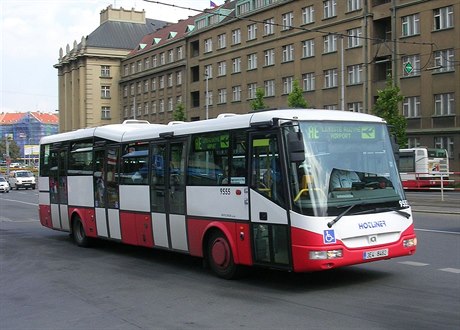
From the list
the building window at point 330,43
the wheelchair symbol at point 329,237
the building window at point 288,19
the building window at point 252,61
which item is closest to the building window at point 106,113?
the building window at point 252,61

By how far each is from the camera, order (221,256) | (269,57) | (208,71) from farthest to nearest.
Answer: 1. (208,71)
2. (269,57)
3. (221,256)

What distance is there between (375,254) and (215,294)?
7.56 ft

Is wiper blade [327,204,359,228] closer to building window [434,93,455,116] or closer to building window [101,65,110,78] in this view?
building window [434,93,455,116]

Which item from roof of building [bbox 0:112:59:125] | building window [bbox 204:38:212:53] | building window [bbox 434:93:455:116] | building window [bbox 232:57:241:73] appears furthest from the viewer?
roof of building [bbox 0:112:59:125]

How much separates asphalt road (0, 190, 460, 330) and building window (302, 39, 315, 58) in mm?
45264

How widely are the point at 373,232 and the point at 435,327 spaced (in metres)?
2.28

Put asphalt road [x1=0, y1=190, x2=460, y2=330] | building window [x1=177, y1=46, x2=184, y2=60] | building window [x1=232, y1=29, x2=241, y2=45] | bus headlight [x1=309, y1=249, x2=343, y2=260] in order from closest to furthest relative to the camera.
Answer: asphalt road [x1=0, y1=190, x2=460, y2=330] < bus headlight [x1=309, y1=249, x2=343, y2=260] < building window [x1=232, y1=29, x2=241, y2=45] < building window [x1=177, y1=46, x2=184, y2=60]

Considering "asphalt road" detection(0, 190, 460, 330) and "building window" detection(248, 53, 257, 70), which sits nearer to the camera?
"asphalt road" detection(0, 190, 460, 330)

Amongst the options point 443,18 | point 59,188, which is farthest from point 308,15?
point 59,188

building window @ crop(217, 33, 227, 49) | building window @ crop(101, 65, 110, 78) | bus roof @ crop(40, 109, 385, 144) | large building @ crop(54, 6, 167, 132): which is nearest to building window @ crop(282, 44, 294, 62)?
building window @ crop(217, 33, 227, 49)

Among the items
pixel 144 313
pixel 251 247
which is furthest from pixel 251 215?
pixel 144 313

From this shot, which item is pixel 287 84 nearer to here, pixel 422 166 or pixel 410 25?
pixel 410 25

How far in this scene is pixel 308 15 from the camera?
56.2 meters

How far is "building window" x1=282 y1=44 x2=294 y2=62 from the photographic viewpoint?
191 ft
